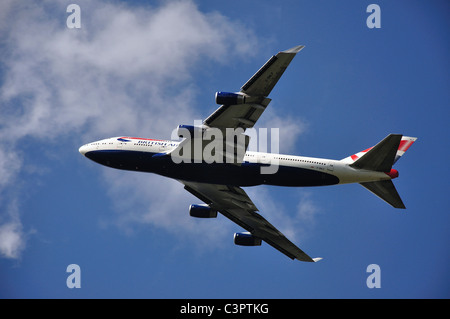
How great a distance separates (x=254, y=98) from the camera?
146ft

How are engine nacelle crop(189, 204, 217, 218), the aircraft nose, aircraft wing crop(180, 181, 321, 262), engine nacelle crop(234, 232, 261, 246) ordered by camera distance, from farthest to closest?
1. engine nacelle crop(234, 232, 261, 246)
2. engine nacelle crop(189, 204, 217, 218)
3. the aircraft nose
4. aircraft wing crop(180, 181, 321, 262)

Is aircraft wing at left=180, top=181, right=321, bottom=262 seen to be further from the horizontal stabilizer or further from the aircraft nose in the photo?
the horizontal stabilizer

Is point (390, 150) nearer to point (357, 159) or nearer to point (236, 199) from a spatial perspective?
point (357, 159)

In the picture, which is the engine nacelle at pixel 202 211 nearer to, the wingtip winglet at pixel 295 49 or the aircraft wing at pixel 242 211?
the aircraft wing at pixel 242 211

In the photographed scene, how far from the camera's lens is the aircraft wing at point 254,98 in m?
42.1

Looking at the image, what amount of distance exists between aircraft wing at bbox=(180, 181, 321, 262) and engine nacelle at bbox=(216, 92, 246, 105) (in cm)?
1213

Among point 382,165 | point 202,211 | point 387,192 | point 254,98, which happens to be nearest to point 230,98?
point 254,98

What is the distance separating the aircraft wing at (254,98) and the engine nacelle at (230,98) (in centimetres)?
28

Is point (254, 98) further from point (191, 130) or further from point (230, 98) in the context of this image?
point (191, 130)

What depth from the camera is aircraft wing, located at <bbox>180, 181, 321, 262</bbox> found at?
55.8 m

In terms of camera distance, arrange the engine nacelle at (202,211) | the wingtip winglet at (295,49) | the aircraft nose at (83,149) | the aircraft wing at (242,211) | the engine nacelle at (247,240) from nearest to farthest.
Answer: the wingtip winglet at (295,49), the aircraft wing at (242,211), the aircraft nose at (83,149), the engine nacelle at (202,211), the engine nacelle at (247,240)

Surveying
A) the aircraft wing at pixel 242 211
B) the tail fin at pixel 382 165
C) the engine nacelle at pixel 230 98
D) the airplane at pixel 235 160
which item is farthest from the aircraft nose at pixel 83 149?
the tail fin at pixel 382 165

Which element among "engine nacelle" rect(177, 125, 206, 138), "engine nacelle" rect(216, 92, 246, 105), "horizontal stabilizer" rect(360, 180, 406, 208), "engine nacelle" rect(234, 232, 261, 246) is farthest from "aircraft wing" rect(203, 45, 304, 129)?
"engine nacelle" rect(234, 232, 261, 246)

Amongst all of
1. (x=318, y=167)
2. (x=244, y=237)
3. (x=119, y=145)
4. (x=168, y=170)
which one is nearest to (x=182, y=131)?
(x=168, y=170)
